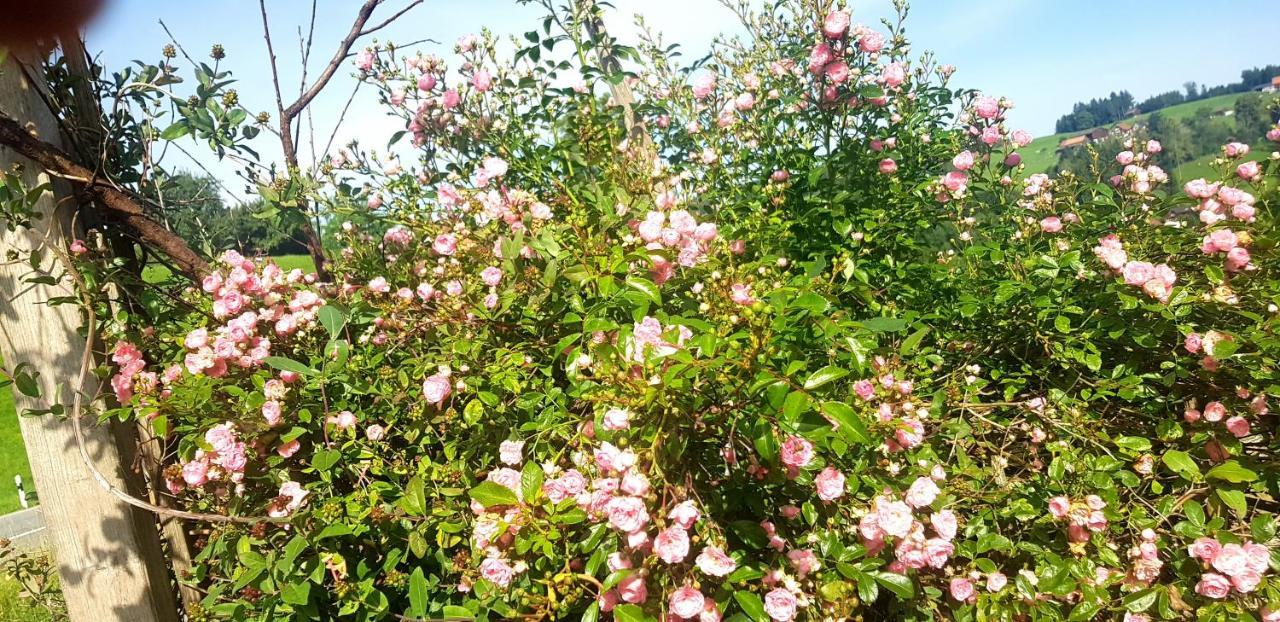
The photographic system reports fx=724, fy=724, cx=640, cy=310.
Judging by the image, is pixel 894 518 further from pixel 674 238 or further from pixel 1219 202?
pixel 1219 202

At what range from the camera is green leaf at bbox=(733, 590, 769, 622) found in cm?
129

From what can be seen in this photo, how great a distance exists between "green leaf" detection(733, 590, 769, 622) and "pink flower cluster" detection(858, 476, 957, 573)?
0.29m

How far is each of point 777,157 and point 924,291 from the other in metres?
0.66

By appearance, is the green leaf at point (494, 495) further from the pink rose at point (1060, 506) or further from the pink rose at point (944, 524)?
the pink rose at point (1060, 506)

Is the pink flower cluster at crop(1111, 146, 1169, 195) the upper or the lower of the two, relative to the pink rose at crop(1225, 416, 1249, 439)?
upper

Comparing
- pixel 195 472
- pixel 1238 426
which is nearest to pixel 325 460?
pixel 195 472

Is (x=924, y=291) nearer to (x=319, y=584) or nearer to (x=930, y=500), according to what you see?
(x=930, y=500)

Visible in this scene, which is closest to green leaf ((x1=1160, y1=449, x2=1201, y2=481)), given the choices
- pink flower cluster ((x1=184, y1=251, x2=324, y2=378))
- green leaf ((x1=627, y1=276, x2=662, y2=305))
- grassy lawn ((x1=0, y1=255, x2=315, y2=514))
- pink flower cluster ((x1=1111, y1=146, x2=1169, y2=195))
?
pink flower cluster ((x1=1111, y1=146, x2=1169, y2=195))

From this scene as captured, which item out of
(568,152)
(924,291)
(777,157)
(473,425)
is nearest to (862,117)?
(777,157)

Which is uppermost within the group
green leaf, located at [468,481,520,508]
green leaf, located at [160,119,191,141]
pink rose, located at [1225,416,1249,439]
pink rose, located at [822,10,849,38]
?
green leaf, located at [160,119,191,141]

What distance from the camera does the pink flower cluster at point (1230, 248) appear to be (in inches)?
75.6

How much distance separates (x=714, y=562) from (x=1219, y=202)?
1.96 meters

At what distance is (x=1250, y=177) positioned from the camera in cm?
225

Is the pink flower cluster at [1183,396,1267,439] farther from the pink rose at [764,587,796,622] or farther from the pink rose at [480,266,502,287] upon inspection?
the pink rose at [480,266,502,287]
